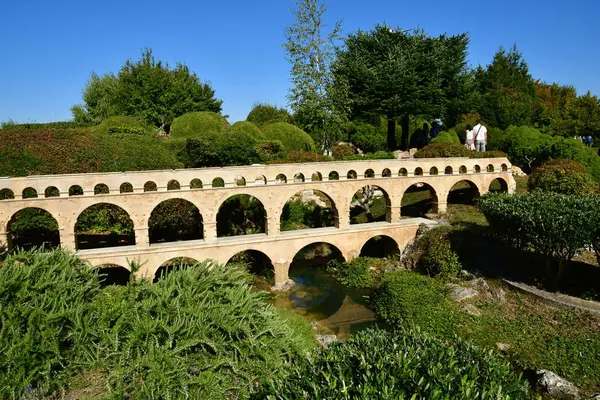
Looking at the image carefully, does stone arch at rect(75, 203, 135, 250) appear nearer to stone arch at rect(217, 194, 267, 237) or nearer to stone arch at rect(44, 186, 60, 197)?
stone arch at rect(44, 186, 60, 197)

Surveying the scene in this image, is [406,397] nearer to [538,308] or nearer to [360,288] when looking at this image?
[538,308]

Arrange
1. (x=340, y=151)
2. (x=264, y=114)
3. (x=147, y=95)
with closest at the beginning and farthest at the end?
(x=340, y=151) → (x=147, y=95) → (x=264, y=114)

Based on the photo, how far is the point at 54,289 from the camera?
29.5ft

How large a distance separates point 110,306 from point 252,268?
627 inches

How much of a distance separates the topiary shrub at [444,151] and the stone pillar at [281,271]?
506 inches

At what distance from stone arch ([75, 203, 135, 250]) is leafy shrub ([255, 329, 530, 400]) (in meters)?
19.4

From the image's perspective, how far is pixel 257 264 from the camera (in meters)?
24.8

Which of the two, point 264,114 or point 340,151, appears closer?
point 340,151

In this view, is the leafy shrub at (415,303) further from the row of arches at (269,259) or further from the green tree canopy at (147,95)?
the green tree canopy at (147,95)

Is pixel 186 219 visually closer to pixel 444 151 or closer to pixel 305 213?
pixel 305 213

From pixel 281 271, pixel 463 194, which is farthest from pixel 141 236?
Answer: pixel 463 194

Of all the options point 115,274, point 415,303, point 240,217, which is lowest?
point 415,303

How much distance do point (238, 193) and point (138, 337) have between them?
1397cm

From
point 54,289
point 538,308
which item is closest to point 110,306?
point 54,289
